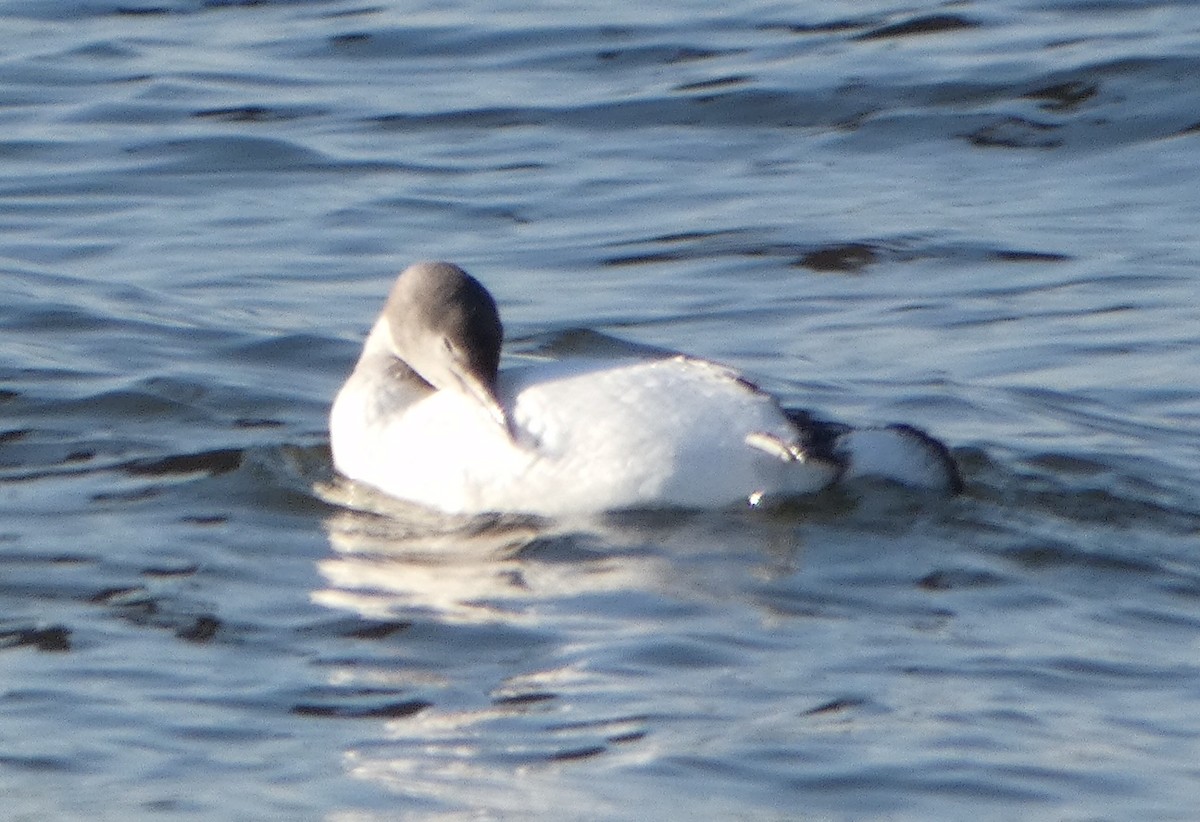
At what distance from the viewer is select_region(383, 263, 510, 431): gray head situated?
6.58 meters

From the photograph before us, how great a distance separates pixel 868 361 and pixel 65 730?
3763 mm

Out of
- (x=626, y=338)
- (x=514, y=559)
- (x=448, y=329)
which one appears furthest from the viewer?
(x=626, y=338)

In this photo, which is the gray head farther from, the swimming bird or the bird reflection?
the bird reflection

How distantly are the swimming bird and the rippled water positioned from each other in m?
0.10

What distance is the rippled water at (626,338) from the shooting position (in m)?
5.07

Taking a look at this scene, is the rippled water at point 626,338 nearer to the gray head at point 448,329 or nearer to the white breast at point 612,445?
the white breast at point 612,445

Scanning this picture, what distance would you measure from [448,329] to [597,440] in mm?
649

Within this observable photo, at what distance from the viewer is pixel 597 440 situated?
6.35 metres

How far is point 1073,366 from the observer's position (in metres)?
8.23

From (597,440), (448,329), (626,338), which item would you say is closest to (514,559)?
(597,440)

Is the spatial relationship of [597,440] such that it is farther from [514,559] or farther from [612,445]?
[514,559]

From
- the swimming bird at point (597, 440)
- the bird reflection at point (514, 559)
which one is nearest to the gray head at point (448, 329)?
the swimming bird at point (597, 440)

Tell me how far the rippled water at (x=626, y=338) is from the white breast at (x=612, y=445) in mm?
97

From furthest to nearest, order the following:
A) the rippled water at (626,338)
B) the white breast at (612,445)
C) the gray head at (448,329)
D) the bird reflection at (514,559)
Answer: the gray head at (448,329)
the white breast at (612,445)
the bird reflection at (514,559)
the rippled water at (626,338)
